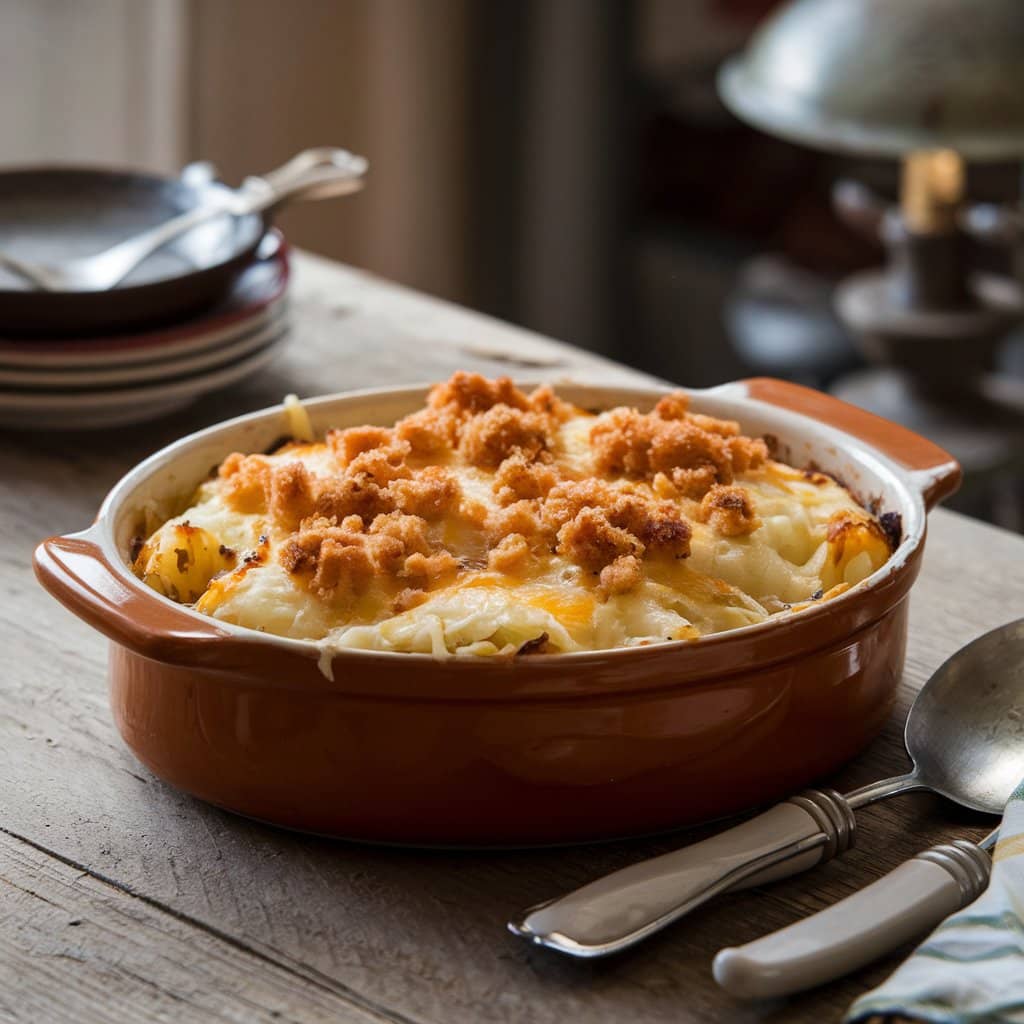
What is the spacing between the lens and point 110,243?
1.68 meters

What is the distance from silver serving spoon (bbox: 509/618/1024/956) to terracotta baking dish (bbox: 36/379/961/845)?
0.14 feet

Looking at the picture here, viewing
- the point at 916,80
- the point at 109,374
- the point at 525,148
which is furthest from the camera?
the point at 525,148

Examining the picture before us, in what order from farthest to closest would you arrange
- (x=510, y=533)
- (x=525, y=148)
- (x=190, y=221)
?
(x=525, y=148), (x=190, y=221), (x=510, y=533)

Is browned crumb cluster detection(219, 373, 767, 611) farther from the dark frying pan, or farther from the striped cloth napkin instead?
the dark frying pan

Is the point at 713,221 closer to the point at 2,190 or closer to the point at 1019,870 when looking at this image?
the point at 2,190

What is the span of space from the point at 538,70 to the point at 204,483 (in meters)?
2.54

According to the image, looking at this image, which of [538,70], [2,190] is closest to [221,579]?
[2,190]

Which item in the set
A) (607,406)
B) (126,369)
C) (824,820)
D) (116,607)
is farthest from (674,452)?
(126,369)

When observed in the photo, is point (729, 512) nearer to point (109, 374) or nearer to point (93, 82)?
point (109, 374)

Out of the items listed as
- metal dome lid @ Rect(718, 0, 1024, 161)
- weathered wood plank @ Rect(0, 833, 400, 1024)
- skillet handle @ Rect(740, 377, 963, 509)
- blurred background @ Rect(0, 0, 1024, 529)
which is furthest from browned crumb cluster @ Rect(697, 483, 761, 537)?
blurred background @ Rect(0, 0, 1024, 529)

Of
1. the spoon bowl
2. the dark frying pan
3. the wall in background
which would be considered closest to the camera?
the spoon bowl

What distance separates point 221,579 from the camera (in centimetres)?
92

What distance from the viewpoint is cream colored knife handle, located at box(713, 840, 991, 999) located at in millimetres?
749

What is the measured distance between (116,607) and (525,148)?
2831mm
